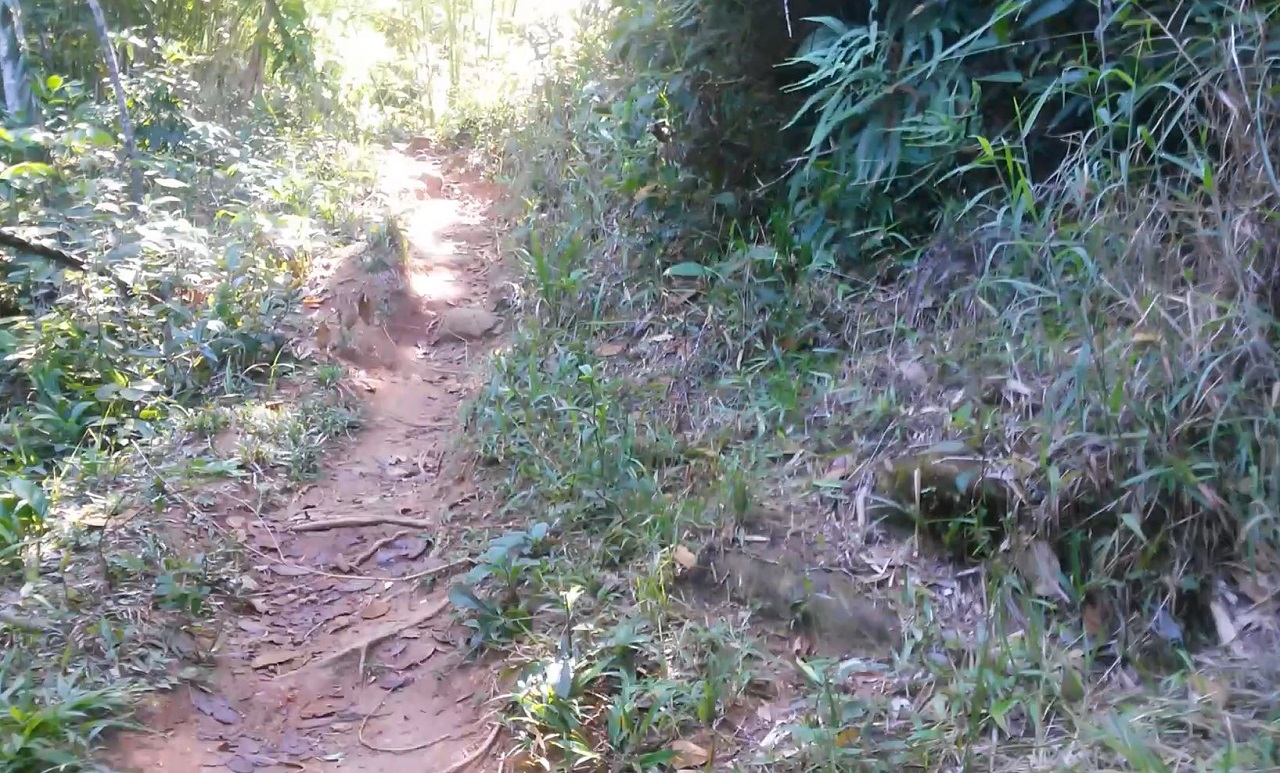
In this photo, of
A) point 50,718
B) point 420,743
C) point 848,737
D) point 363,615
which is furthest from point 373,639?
point 848,737

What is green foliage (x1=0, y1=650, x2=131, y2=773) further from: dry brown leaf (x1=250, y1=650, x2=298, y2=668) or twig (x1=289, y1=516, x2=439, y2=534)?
twig (x1=289, y1=516, x2=439, y2=534)

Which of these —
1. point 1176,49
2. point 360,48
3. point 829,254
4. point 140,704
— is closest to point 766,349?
point 829,254

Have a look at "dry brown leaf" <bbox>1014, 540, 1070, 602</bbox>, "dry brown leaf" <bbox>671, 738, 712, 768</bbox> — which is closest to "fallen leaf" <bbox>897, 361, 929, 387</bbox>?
"dry brown leaf" <bbox>1014, 540, 1070, 602</bbox>

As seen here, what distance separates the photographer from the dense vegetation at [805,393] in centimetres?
266

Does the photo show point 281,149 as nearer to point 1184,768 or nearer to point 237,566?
point 237,566

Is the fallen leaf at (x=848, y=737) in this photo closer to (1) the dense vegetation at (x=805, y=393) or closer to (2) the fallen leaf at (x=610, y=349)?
(1) the dense vegetation at (x=805, y=393)

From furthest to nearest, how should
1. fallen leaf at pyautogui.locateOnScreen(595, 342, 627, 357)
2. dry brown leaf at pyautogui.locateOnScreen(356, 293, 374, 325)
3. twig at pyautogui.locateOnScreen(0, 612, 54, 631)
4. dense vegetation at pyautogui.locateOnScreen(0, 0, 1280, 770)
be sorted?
dry brown leaf at pyautogui.locateOnScreen(356, 293, 374, 325) < fallen leaf at pyautogui.locateOnScreen(595, 342, 627, 357) < twig at pyautogui.locateOnScreen(0, 612, 54, 631) < dense vegetation at pyautogui.locateOnScreen(0, 0, 1280, 770)

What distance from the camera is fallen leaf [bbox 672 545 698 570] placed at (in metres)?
3.32

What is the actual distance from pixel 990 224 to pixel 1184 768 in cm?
193

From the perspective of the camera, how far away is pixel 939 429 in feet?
10.8

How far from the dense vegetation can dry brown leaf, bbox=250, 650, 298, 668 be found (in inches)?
8.0

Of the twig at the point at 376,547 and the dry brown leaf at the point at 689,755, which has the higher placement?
the dry brown leaf at the point at 689,755

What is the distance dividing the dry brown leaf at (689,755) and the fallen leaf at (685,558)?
681 mm

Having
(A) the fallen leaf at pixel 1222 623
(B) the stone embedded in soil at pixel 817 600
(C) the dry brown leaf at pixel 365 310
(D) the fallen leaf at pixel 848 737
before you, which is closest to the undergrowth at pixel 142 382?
(C) the dry brown leaf at pixel 365 310
